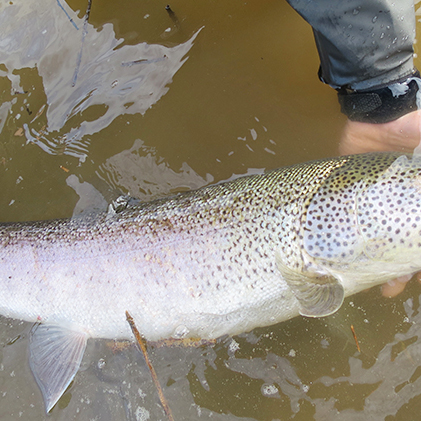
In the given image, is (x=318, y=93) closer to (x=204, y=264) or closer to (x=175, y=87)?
(x=175, y=87)

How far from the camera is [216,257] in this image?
244 centimetres

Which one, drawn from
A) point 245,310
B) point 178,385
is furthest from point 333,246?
point 178,385

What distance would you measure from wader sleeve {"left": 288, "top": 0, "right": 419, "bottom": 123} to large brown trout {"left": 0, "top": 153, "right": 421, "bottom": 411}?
26.7 inches

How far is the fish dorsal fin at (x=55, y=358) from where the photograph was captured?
2738mm

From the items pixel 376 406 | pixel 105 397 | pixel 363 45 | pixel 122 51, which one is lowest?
pixel 376 406

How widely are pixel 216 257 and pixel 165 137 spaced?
1401mm

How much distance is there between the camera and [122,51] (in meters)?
3.45

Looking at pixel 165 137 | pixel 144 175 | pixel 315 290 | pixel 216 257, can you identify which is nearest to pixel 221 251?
pixel 216 257

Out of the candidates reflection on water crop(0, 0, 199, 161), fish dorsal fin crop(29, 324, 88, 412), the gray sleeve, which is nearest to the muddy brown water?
reflection on water crop(0, 0, 199, 161)

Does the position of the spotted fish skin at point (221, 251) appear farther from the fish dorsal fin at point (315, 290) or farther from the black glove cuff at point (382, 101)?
the black glove cuff at point (382, 101)

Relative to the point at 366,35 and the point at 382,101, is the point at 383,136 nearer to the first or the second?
the point at 382,101

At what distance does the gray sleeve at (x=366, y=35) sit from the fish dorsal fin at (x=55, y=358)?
2.85 metres

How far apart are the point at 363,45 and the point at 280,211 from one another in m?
1.32

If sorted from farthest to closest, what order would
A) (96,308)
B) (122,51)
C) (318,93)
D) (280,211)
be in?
(122,51) → (318,93) → (96,308) → (280,211)
